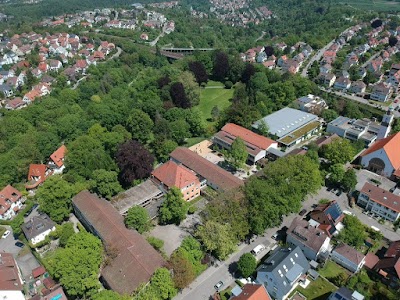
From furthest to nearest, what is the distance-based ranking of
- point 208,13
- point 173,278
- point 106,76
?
point 208,13
point 106,76
point 173,278

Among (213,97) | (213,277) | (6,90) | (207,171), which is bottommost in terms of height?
(6,90)

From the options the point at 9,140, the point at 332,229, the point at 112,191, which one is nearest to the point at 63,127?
the point at 9,140

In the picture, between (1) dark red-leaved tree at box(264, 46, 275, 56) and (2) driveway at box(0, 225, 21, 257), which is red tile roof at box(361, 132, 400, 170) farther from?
(1) dark red-leaved tree at box(264, 46, 275, 56)

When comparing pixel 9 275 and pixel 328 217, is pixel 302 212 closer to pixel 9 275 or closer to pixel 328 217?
pixel 328 217

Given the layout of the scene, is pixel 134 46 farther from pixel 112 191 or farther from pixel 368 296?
pixel 368 296

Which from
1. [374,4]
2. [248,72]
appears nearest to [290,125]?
[248,72]

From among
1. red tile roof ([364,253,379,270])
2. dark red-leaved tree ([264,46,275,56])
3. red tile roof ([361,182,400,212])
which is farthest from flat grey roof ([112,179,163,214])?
dark red-leaved tree ([264,46,275,56])
